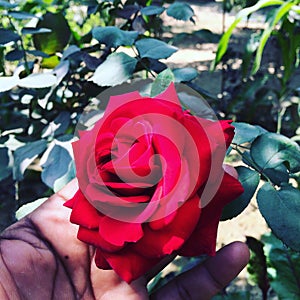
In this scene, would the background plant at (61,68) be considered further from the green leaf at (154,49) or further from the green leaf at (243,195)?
the green leaf at (243,195)

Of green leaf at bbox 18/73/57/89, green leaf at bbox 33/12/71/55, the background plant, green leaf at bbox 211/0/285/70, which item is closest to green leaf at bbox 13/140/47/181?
the background plant

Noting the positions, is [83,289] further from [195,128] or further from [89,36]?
[89,36]

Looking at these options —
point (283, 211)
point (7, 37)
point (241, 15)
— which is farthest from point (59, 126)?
point (241, 15)

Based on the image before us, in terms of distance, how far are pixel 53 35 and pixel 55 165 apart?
16.4 inches

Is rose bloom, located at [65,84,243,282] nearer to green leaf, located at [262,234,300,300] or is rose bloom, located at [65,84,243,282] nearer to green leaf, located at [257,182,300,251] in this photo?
green leaf, located at [257,182,300,251]

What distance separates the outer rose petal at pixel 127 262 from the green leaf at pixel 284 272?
755 mm

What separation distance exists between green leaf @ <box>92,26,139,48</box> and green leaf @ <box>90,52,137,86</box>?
0.02 meters

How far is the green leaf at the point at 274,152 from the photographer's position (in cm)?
69

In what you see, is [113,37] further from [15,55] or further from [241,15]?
[241,15]

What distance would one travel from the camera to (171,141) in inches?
21.4

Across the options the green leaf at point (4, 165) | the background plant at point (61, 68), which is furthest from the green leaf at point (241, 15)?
the green leaf at point (4, 165)

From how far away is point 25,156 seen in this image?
1.05 meters

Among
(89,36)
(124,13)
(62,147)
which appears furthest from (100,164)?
(89,36)

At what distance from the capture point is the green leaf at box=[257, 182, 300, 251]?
0.58m
